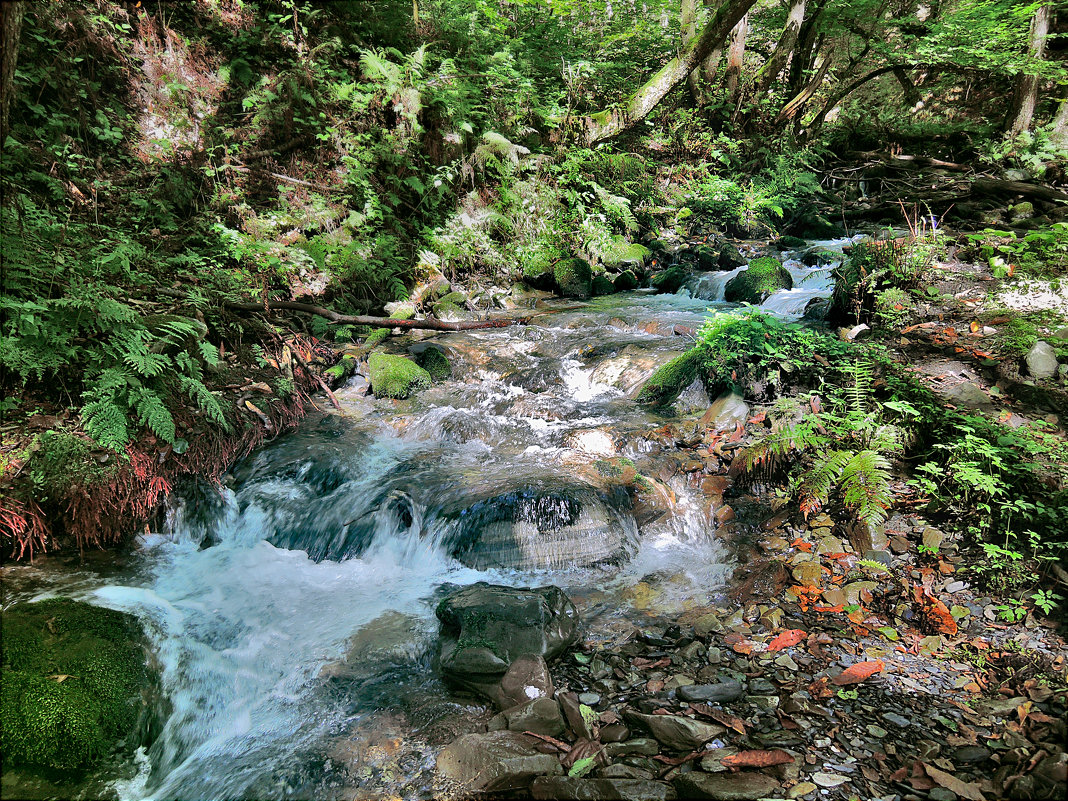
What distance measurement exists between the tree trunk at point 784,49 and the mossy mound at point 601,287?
9.39 metres

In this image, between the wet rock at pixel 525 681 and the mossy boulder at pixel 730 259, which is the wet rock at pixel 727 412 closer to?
the wet rock at pixel 525 681

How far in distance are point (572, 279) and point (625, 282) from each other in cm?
133

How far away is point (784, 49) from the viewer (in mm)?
14258

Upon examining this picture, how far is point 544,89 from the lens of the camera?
13.6 metres

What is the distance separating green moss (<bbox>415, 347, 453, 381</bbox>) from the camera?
24.6 feet

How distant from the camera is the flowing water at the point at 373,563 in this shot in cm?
291

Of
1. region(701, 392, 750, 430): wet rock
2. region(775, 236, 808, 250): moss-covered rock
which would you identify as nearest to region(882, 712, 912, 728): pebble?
region(701, 392, 750, 430): wet rock

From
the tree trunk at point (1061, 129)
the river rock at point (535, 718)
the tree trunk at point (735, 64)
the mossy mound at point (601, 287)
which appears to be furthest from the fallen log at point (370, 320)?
the tree trunk at point (735, 64)

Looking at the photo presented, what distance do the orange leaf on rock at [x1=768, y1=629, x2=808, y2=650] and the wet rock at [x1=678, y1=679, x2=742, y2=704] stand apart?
17.7 inches

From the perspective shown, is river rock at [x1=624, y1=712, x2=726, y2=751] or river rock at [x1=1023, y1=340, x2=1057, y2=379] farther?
river rock at [x1=1023, y1=340, x2=1057, y2=379]

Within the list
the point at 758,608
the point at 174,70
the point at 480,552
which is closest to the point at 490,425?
the point at 480,552

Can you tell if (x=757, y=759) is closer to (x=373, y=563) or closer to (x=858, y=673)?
(x=858, y=673)

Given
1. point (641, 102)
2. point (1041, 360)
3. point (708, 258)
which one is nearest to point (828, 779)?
point (1041, 360)

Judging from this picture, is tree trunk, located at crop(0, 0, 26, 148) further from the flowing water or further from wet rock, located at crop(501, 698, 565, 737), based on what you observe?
wet rock, located at crop(501, 698, 565, 737)
